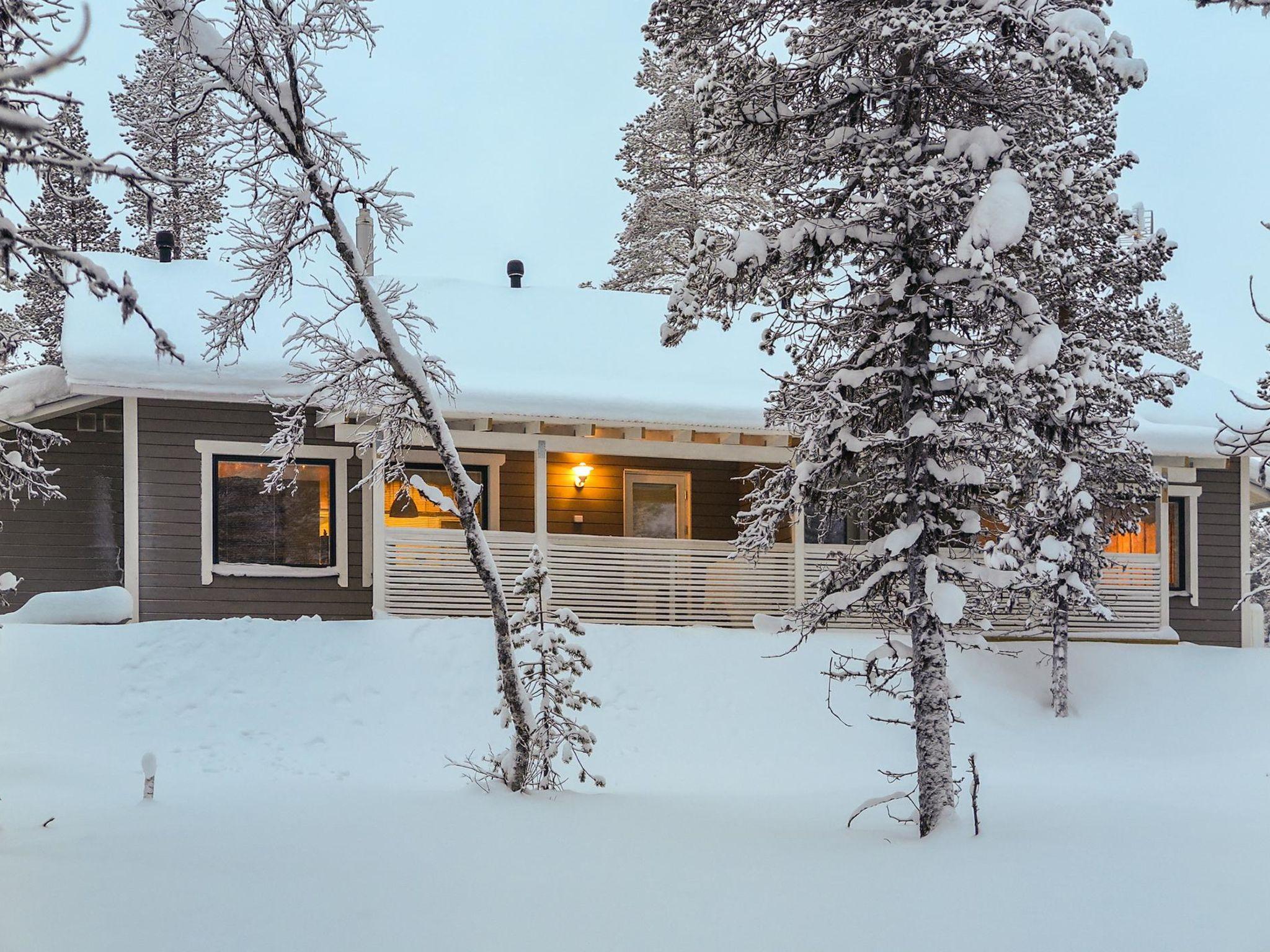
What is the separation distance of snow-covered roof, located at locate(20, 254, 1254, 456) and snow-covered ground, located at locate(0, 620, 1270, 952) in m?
2.86

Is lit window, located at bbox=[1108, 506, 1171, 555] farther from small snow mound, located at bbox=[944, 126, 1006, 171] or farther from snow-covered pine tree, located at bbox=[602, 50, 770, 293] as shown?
small snow mound, located at bbox=[944, 126, 1006, 171]

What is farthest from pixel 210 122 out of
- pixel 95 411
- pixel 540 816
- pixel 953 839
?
pixel 95 411

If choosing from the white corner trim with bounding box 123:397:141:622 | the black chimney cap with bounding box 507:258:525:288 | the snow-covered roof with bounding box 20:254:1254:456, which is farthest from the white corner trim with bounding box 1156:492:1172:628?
the white corner trim with bounding box 123:397:141:622

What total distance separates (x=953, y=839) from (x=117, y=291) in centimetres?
557

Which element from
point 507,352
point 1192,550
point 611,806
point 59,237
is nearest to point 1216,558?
point 1192,550

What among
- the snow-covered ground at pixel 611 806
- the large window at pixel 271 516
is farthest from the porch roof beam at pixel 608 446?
the snow-covered ground at pixel 611 806

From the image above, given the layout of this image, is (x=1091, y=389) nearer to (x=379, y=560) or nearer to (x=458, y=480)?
(x=458, y=480)

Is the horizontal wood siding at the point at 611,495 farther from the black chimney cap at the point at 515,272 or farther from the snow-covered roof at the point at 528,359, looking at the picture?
the black chimney cap at the point at 515,272

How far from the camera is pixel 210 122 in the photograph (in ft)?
23.6

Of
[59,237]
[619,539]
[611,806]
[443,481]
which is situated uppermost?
[59,237]

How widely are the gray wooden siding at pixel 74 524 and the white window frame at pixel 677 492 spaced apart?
7.36 metres

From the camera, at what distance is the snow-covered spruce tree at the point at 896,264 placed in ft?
23.5

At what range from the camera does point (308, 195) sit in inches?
272

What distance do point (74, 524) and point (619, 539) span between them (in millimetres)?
7925
